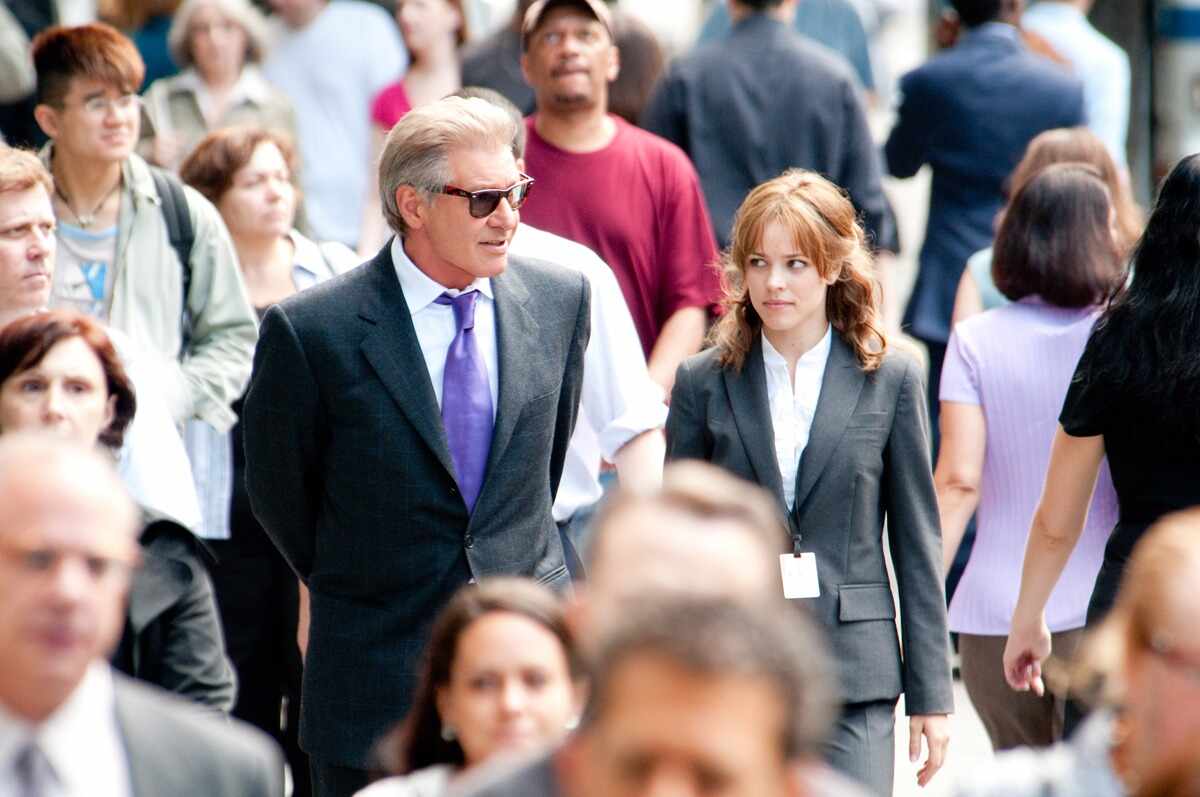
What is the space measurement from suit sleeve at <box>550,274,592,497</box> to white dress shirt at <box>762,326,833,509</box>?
1.50ft

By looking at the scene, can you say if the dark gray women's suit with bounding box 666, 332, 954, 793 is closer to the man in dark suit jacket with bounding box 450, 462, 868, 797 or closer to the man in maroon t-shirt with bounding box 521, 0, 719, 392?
the man in maroon t-shirt with bounding box 521, 0, 719, 392

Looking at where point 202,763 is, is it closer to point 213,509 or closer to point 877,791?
point 877,791

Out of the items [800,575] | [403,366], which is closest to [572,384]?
[403,366]

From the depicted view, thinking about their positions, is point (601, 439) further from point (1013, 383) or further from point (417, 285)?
point (1013, 383)

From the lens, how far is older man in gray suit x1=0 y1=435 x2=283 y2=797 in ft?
10.1

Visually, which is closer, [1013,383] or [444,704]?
[444,704]

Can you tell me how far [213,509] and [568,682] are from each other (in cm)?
303

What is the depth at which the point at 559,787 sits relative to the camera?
263 centimetres

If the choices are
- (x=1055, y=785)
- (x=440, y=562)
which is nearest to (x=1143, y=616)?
(x=1055, y=785)

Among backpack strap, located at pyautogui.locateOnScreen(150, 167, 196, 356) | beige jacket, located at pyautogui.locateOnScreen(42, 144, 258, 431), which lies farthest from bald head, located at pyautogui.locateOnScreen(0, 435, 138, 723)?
backpack strap, located at pyautogui.locateOnScreen(150, 167, 196, 356)

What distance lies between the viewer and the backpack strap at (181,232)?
267 inches

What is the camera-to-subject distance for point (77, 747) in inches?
122

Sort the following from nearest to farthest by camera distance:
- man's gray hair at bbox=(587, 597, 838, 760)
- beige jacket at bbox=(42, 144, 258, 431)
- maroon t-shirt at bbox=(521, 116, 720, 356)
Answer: man's gray hair at bbox=(587, 597, 838, 760), beige jacket at bbox=(42, 144, 258, 431), maroon t-shirt at bbox=(521, 116, 720, 356)

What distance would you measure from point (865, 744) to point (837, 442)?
708 mm
